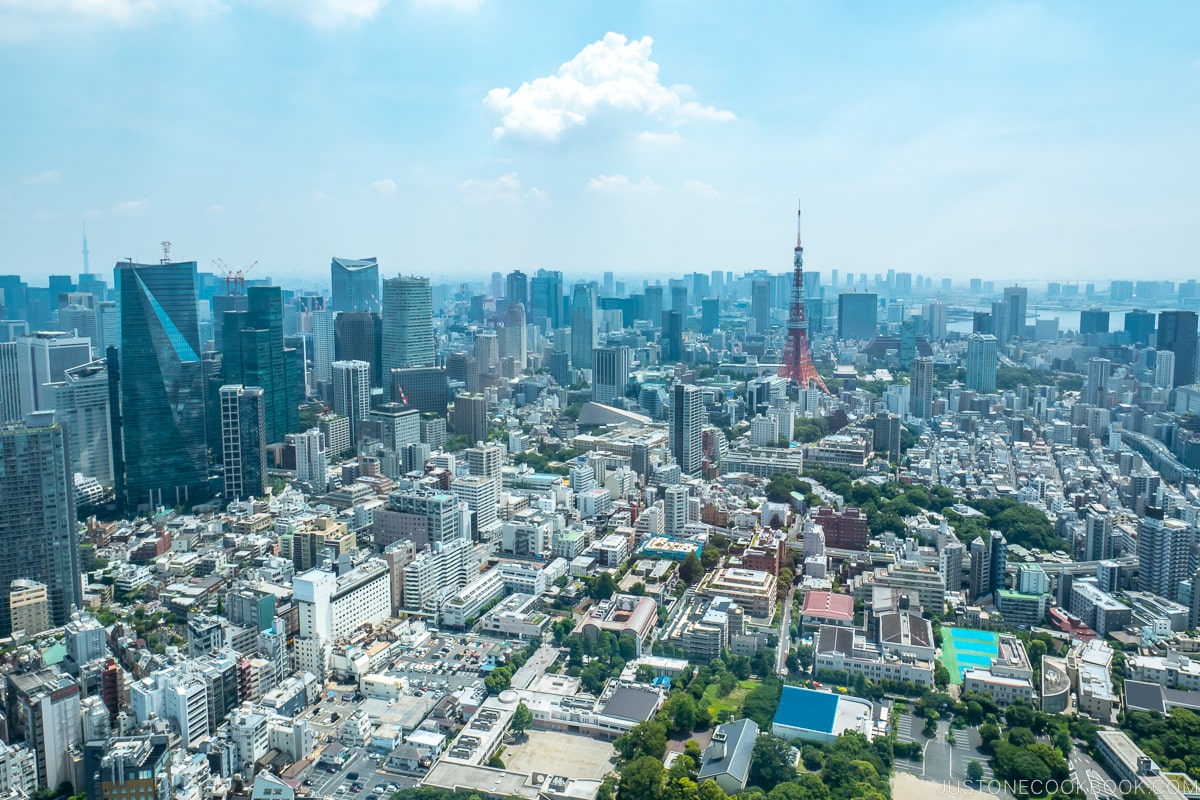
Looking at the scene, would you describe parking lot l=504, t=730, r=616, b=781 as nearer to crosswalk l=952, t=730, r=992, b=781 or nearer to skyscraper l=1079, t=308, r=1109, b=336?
crosswalk l=952, t=730, r=992, b=781

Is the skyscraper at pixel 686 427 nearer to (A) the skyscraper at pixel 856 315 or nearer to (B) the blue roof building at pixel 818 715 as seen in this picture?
(B) the blue roof building at pixel 818 715

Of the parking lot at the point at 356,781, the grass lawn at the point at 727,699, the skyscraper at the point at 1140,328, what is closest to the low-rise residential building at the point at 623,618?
the grass lawn at the point at 727,699

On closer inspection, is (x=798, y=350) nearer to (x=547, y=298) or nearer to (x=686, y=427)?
(x=686, y=427)

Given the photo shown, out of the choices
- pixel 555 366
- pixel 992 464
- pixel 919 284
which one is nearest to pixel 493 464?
pixel 992 464

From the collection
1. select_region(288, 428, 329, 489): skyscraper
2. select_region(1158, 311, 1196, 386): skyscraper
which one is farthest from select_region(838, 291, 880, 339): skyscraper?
select_region(288, 428, 329, 489): skyscraper

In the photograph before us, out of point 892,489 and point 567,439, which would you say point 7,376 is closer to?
point 567,439

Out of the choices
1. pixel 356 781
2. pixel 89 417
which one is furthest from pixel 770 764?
pixel 89 417
